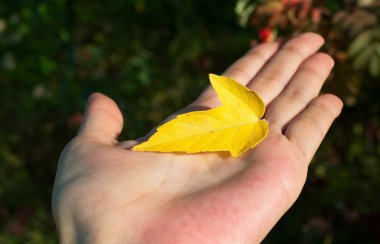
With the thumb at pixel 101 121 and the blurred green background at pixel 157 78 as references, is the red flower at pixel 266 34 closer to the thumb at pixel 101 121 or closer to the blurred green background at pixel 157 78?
the blurred green background at pixel 157 78

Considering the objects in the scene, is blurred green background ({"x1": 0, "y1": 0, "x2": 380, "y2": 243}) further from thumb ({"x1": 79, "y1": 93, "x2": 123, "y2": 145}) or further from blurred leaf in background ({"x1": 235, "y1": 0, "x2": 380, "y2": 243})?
thumb ({"x1": 79, "y1": 93, "x2": 123, "y2": 145})

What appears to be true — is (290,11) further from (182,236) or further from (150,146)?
(182,236)

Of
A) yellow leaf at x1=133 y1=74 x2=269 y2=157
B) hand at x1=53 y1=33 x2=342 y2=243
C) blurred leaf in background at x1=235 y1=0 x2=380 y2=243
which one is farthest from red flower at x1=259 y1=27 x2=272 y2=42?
yellow leaf at x1=133 y1=74 x2=269 y2=157

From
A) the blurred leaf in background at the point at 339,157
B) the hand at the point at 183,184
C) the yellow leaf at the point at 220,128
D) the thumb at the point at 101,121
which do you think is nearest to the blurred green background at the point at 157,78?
the blurred leaf in background at the point at 339,157

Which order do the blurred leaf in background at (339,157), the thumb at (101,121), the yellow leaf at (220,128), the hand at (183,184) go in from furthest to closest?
the blurred leaf in background at (339,157)
the thumb at (101,121)
the yellow leaf at (220,128)
the hand at (183,184)

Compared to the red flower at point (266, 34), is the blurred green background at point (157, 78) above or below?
below

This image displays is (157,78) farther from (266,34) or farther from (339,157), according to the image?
(266,34)

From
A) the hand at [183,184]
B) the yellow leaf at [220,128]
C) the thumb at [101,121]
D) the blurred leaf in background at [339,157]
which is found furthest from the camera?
the blurred leaf in background at [339,157]
